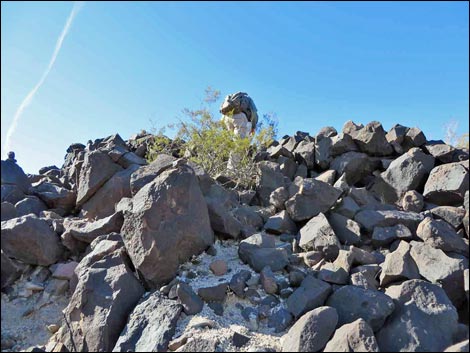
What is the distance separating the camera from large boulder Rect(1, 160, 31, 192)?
638 centimetres

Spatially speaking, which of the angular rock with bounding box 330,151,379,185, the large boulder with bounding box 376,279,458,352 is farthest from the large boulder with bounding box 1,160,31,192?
the large boulder with bounding box 376,279,458,352

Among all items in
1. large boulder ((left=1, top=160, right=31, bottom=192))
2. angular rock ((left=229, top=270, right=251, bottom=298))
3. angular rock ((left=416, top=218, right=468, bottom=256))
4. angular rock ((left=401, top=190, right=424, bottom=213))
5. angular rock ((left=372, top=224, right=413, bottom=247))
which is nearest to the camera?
angular rock ((left=229, top=270, right=251, bottom=298))

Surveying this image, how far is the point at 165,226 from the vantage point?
451 cm

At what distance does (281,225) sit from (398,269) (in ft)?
6.10

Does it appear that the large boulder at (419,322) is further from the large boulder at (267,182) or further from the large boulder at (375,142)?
the large boulder at (375,142)

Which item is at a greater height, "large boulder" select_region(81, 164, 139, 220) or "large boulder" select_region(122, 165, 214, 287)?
"large boulder" select_region(81, 164, 139, 220)

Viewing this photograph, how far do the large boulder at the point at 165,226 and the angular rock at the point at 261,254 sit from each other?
52 cm

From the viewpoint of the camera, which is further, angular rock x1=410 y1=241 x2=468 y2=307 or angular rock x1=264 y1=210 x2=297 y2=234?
angular rock x1=264 y1=210 x2=297 y2=234

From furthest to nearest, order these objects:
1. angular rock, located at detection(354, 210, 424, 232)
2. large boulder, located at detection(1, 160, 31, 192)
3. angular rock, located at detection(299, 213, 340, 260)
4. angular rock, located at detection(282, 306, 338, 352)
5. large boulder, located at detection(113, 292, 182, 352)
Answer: large boulder, located at detection(1, 160, 31, 192) → angular rock, located at detection(354, 210, 424, 232) → angular rock, located at detection(299, 213, 340, 260) → large boulder, located at detection(113, 292, 182, 352) → angular rock, located at detection(282, 306, 338, 352)

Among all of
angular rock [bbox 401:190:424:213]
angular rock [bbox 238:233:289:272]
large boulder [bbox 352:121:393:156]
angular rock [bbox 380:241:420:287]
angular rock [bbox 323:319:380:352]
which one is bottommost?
angular rock [bbox 323:319:380:352]

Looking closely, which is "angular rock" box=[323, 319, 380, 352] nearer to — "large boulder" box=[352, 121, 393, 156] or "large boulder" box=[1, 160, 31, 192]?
"large boulder" box=[352, 121, 393, 156]

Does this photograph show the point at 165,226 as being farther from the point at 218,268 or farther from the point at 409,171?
the point at 409,171

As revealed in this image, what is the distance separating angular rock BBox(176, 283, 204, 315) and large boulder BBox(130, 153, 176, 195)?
180 centimetres

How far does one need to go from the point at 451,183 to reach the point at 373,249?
164cm
